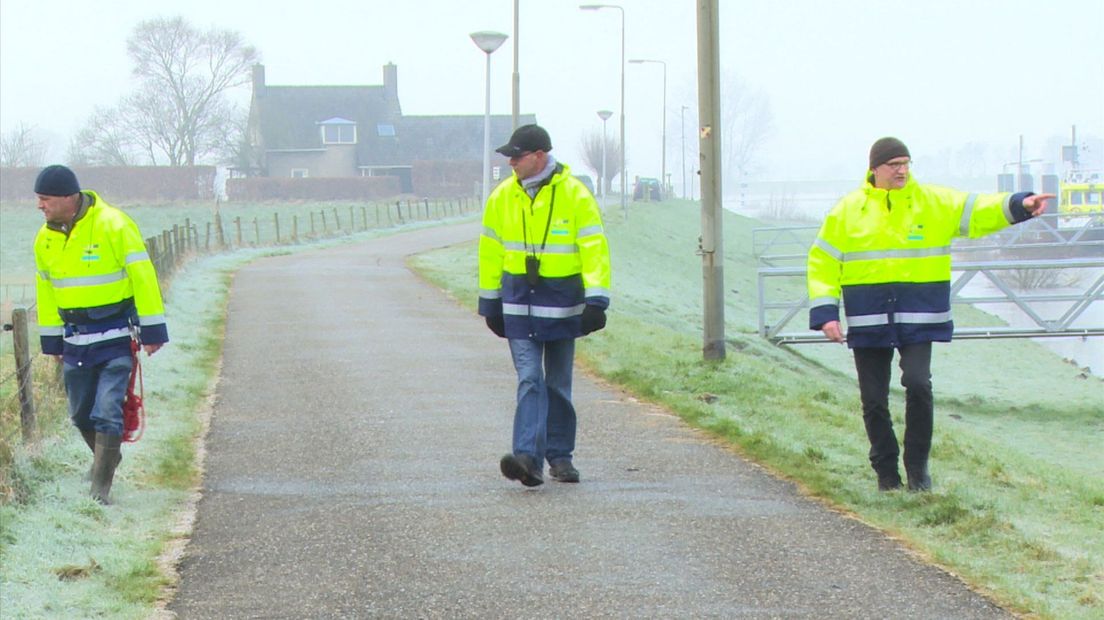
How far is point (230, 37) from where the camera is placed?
335 ft

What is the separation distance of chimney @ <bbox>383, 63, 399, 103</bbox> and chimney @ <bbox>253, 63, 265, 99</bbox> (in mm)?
8337

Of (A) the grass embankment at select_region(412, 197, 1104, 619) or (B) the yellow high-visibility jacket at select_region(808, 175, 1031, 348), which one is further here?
(B) the yellow high-visibility jacket at select_region(808, 175, 1031, 348)

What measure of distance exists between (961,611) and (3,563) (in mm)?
3814

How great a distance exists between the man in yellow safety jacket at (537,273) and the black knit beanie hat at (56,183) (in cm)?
209

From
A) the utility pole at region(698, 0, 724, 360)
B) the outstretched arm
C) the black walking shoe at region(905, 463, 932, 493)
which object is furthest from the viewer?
the utility pole at region(698, 0, 724, 360)

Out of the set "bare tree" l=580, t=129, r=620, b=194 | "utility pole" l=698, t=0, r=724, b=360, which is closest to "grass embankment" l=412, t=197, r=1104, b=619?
"utility pole" l=698, t=0, r=724, b=360

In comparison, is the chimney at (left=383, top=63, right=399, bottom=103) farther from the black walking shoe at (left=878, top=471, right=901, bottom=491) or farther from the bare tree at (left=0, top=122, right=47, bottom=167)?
the black walking shoe at (left=878, top=471, right=901, bottom=491)

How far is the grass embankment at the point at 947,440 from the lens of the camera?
637 cm

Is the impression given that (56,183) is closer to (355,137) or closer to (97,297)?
(97,297)

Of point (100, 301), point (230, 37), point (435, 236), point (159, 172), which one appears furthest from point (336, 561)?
point (230, 37)

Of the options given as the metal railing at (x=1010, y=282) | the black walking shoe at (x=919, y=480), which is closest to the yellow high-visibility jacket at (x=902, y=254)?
the black walking shoe at (x=919, y=480)

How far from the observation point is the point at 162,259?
25047 millimetres

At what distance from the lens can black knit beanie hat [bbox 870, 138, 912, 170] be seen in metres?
7.62

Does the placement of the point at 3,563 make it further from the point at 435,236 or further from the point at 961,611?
the point at 435,236
